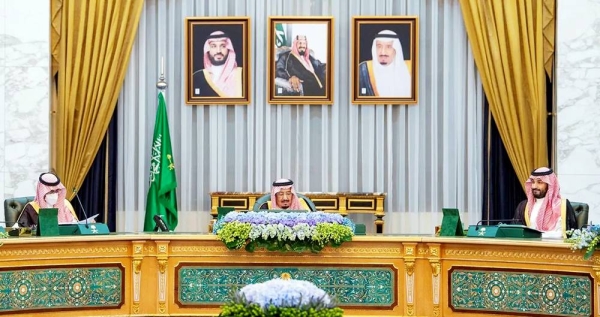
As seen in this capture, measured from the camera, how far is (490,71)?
11.3 m

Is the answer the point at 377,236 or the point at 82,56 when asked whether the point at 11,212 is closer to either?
the point at 82,56

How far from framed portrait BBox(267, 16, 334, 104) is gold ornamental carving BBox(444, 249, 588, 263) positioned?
399cm

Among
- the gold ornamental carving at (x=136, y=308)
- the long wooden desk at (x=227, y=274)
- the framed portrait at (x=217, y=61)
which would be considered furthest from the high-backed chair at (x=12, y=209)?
the framed portrait at (x=217, y=61)

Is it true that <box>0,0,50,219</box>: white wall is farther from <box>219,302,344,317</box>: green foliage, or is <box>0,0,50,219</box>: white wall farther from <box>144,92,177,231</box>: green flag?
<box>219,302,344,317</box>: green foliage

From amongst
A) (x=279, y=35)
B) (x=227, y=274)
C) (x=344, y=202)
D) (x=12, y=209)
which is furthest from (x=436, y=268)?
(x=279, y=35)

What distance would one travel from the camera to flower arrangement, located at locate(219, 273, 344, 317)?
196 inches

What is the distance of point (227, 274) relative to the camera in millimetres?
8086

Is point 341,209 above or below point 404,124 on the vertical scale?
below

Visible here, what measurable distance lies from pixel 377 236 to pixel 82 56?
4.80m

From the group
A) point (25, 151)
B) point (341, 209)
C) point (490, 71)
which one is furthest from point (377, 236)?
point (25, 151)

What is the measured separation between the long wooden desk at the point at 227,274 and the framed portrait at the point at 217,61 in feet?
12.2

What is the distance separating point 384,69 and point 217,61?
1.84m

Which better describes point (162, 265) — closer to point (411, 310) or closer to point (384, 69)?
point (411, 310)

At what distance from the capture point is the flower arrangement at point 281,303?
4.98 metres
